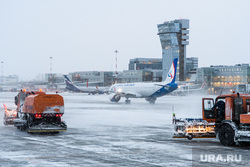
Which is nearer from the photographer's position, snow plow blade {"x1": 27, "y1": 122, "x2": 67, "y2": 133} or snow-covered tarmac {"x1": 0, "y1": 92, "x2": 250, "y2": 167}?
snow-covered tarmac {"x1": 0, "y1": 92, "x2": 250, "y2": 167}

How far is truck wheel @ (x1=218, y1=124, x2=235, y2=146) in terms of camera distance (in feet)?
52.4

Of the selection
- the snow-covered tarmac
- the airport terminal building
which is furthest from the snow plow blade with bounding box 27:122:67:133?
the airport terminal building

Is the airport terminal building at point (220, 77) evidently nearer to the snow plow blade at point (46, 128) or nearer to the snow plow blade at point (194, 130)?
Result: the snow plow blade at point (46, 128)

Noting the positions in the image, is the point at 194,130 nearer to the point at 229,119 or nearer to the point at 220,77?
the point at 229,119

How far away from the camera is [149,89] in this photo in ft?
199

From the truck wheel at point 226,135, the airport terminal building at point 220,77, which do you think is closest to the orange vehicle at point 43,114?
the truck wheel at point 226,135

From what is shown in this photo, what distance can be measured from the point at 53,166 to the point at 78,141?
231 inches

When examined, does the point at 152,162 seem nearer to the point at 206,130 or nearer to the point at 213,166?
the point at 213,166

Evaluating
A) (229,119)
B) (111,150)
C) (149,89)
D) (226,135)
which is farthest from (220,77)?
(111,150)

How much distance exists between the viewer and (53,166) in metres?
11.8

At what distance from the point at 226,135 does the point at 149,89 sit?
44240 millimetres

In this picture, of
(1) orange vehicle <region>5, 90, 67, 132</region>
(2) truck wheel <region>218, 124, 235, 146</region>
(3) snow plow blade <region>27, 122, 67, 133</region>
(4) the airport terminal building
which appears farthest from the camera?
(4) the airport terminal building

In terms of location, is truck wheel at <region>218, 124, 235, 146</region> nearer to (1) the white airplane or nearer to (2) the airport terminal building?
(1) the white airplane

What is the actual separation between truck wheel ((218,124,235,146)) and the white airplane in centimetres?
4191
